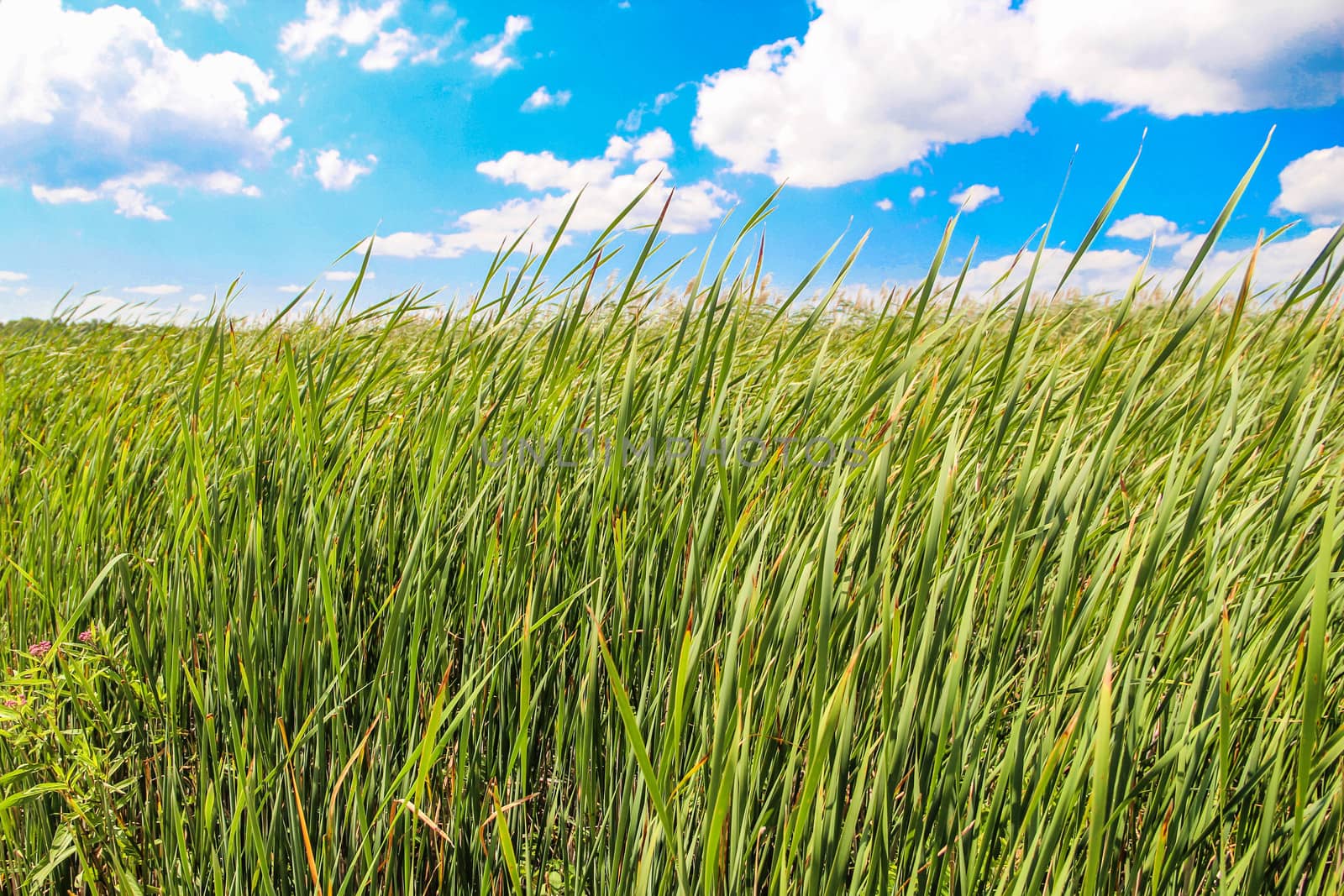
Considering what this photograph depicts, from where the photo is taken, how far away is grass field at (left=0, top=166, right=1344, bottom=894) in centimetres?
96

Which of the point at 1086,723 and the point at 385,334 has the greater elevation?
the point at 385,334

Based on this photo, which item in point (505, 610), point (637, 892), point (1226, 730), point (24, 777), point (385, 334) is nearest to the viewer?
A: point (1226, 730)

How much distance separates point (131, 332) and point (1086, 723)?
25.3 ft

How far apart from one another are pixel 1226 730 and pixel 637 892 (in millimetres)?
802

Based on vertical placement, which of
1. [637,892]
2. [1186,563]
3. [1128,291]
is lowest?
[637,892]

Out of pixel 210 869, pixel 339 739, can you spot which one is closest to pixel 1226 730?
pixel 339 739

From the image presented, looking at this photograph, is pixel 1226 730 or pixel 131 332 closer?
pixel 1226 730

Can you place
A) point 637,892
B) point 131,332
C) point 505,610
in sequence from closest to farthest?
1. point 637,892
2. point 505,610
3. point 131,332

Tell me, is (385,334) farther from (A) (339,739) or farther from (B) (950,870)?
(B) (950,870)

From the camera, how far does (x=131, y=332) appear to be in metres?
6.38

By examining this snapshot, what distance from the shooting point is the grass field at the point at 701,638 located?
0.96 meters

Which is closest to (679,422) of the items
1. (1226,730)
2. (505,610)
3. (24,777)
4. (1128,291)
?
(505,610)

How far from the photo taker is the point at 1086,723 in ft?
3.07

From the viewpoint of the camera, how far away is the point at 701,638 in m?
1.07
